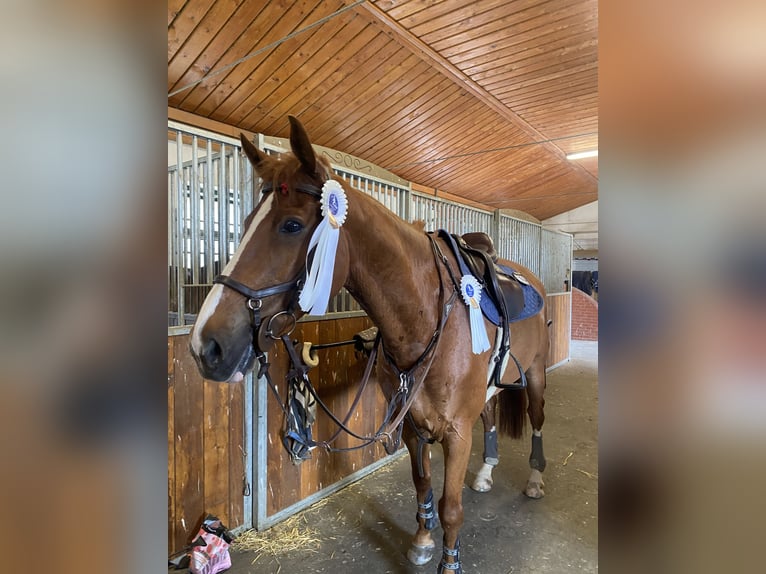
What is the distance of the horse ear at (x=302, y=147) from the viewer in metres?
0.94

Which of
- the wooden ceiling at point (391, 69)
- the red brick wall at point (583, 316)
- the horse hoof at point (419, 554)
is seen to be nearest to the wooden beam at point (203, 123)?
the wooden ceiling at point (391, 69)

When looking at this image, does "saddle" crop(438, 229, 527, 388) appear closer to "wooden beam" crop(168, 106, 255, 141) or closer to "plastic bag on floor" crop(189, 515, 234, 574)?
"wooden beam" crop(168, 106, 255, 141)

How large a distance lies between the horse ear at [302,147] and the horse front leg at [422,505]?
1.28 metres

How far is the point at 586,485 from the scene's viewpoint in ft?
7.94

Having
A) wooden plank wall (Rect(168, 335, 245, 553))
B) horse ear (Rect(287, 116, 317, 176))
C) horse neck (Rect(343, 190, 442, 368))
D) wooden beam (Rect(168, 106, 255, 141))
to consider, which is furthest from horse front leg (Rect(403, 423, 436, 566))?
wooden beam (Rect(168, 106, 255, 141))

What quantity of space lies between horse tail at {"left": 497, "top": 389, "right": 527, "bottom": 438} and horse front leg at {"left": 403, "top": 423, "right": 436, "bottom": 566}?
106cm

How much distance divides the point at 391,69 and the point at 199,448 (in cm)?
231

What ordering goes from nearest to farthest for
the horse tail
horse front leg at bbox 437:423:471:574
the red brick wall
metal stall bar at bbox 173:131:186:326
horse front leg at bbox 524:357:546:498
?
horse front leg at bbox 437:423:471:574, metal stall bar at bbox 173:131:186:326, horse front leg at bbox 524:357:546:498, the horse tail, the red brick wall

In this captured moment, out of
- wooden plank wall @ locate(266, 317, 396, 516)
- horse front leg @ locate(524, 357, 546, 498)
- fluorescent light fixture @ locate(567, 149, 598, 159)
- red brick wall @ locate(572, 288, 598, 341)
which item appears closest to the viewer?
wooden plank wall @ locate(266, 317, 396, 516)

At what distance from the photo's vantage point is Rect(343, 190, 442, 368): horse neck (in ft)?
3.88

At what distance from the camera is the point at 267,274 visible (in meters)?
0.97
